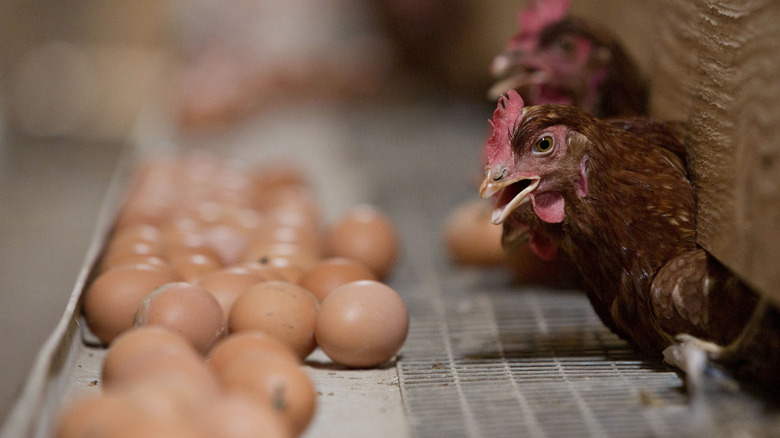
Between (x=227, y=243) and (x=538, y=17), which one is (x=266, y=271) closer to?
(x=227, y=243)

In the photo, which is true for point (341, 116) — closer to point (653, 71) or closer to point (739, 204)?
point (653, 71)

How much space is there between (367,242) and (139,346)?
1.12 metres

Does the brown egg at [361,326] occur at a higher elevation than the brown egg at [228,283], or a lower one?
lower

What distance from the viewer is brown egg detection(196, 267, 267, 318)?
1710 millimetres

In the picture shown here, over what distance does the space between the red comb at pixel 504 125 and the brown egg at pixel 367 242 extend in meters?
0.87

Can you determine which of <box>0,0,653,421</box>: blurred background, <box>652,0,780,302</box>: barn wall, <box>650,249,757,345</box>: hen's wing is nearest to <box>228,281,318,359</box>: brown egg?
<box>650,249,757,345</box>: hen's wing

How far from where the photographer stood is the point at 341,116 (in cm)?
477

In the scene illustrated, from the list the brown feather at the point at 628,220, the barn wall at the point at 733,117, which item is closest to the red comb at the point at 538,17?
the barn wall at the point at 733,117

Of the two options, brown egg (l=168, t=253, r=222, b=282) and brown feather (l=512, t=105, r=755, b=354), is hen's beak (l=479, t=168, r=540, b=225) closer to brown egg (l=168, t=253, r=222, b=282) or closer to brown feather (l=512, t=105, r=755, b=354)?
brown feather (l=512, t=105, r=755, b=354)

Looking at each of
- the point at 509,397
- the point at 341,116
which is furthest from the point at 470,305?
the point at 341,116

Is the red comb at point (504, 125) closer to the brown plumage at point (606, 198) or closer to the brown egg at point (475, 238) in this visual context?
the brown plumage at point (606, 198)

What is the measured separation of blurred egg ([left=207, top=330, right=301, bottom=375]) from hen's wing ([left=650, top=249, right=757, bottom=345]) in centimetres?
69

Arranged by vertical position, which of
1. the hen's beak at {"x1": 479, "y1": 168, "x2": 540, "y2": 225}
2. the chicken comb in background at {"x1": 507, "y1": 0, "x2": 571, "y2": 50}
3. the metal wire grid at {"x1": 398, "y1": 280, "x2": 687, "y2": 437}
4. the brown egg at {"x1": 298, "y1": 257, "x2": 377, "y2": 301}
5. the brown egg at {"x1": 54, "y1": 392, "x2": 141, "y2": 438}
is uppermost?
the chicken comb in background at {"x1": 507, "y1": 0, "x2": 571, "y2": 50}

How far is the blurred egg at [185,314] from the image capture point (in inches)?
59.1
